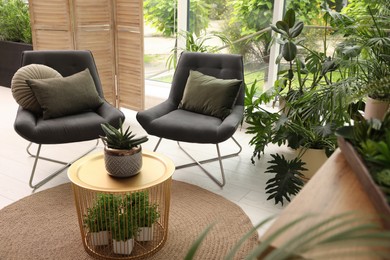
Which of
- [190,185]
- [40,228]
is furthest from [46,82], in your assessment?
[190,185]

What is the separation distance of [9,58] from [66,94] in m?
3.18

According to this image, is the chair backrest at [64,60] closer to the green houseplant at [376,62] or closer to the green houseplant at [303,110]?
the green houseplant at [303,110]

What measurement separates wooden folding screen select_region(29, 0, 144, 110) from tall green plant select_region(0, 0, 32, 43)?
1642 millimetres

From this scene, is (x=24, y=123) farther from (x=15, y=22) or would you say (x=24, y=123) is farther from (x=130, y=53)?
(x=15, y=22)

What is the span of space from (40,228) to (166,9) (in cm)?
312

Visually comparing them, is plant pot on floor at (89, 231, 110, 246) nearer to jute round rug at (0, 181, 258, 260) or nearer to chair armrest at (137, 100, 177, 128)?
jute round rug at (0, 181, 258, 260)

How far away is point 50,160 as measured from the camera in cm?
331

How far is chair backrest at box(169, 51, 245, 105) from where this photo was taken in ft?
10.9

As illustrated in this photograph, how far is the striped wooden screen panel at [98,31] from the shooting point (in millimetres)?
4051

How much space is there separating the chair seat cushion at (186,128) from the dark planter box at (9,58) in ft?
11.1

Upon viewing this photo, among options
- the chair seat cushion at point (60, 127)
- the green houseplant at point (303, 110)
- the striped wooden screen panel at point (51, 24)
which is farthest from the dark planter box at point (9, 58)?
the green houseplant at point (303, 110)

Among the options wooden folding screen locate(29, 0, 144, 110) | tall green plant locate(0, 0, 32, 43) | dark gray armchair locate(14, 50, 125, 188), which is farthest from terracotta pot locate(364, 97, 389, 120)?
tall green plant locate(0, 0, 32, 43)

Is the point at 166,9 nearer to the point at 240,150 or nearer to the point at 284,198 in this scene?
the point at 240,150

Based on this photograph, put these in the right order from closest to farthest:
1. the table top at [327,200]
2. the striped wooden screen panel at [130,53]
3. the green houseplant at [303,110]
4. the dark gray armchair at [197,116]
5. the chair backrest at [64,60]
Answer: the table top at [327,200]
the green houseplant at [303,110]
the dark gray armchair at [197,116]
the chair backrest at [64,60]
the striped wooden screen panel at [130,53]
